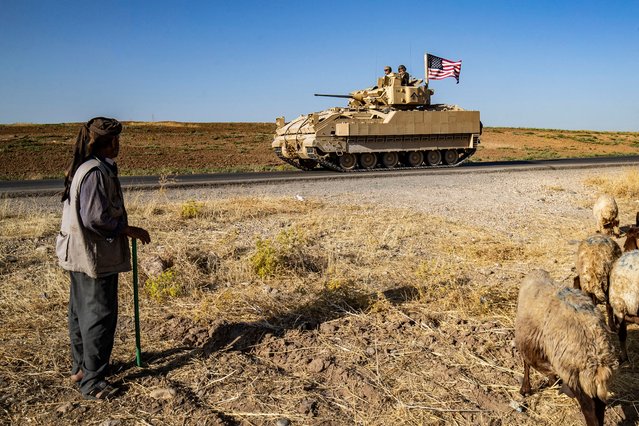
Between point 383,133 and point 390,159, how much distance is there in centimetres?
151

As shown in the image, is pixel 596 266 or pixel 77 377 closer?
pixel 77 377

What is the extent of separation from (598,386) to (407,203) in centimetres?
979

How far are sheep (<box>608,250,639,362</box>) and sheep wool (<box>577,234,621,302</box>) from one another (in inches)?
10.9


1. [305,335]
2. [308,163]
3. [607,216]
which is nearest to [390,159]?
[308,163]

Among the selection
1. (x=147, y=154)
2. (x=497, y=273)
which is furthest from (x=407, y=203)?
(x=147, y=154)

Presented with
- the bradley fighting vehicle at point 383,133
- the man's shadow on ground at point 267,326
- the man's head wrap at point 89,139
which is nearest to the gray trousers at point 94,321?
the man's shadow on ground at point 267,326

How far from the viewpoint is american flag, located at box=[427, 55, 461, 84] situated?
974 inches

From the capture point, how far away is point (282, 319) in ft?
17.7

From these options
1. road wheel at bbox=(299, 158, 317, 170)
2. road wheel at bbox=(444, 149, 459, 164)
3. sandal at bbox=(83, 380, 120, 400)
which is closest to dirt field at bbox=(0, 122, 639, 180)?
road wheel at bbox=(299, 158, 317, 170)

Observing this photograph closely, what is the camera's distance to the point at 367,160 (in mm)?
23875

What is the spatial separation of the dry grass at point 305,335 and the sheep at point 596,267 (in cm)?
71

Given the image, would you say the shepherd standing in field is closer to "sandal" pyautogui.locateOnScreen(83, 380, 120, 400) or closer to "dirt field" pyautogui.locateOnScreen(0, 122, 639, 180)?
"sandal" pyautogui.locateOnScreen(83, 380, 120, 400)

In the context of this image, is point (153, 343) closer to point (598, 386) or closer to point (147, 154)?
point (598, 386)

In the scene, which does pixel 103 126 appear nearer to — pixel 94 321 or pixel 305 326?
pixel 94 321
